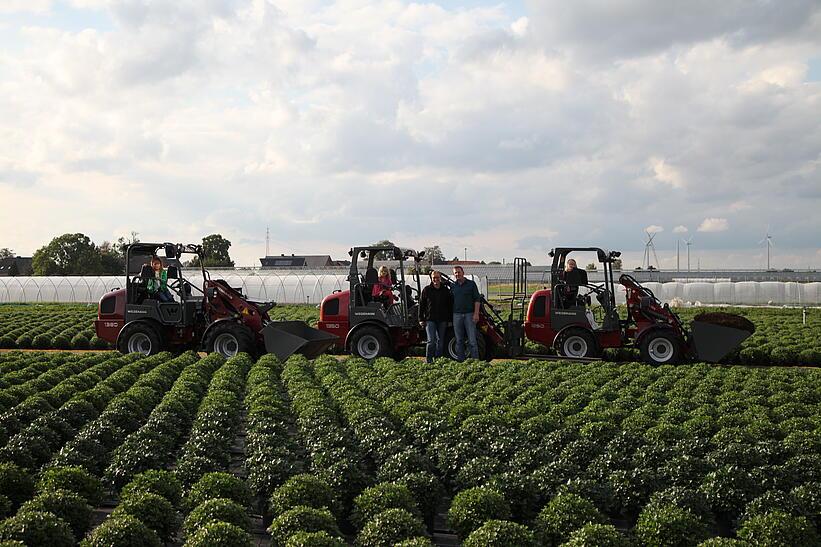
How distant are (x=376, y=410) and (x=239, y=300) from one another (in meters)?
8.14

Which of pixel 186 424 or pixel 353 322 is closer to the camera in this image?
pixel 186 424

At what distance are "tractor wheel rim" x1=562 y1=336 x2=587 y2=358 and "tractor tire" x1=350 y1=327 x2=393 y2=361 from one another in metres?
3.94

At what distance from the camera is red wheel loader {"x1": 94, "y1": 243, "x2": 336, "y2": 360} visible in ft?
54.4

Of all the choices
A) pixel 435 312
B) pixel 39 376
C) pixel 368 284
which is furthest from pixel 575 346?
pixel 39 376

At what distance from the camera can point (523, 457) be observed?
7898 mm

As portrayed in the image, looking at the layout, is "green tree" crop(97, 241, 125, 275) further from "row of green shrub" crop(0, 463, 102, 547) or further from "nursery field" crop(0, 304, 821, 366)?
"row of green shrub" crop(0, 463, 102, 547)

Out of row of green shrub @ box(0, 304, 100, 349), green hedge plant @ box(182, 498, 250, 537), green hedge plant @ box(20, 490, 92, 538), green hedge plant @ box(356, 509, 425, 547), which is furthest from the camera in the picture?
row of green shrub @ box(0, 304, 100, 349)

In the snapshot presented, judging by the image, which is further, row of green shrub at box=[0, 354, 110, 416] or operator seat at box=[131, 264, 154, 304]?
operator seat at box=[131, 264, 154, 304]

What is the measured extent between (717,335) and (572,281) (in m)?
3.30

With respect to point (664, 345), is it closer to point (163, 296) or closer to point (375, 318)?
point (375, 318)

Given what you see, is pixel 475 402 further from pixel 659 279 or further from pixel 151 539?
pixel 659 279

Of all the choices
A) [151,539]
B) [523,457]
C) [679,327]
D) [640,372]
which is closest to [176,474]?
[151,539]

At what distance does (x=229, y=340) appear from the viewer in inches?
658

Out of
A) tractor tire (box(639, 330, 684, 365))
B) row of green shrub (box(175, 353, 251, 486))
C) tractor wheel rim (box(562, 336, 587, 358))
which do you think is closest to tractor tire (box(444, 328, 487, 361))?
tractor wheel rim (box(562, 336, 587, 358))
